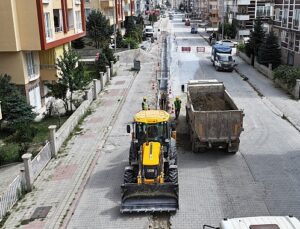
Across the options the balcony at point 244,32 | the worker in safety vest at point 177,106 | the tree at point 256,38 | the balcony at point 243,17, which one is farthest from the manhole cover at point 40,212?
the balcony at point 244,32

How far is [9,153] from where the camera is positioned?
1903 centimetres

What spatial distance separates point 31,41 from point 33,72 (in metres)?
3.19

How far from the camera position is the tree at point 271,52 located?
38.5 metres

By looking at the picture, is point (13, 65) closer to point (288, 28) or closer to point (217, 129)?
point (217, 129)

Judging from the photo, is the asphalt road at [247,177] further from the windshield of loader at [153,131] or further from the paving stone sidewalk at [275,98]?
the windshield of loader at [153,131]

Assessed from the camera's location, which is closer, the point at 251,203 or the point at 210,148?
the point at 251,203

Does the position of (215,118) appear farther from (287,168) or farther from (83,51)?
(83,51)

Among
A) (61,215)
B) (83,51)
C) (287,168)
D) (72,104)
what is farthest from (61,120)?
(83,51)

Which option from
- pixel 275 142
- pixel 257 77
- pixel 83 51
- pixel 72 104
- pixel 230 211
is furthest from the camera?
pixel 83 51

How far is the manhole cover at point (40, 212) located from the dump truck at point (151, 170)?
2.67 m

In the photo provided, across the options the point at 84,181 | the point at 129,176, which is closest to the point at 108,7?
the point at 84,181

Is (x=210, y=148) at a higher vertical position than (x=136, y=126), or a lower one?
lower

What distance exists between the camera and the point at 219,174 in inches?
613

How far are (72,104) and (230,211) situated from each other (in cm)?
1813
